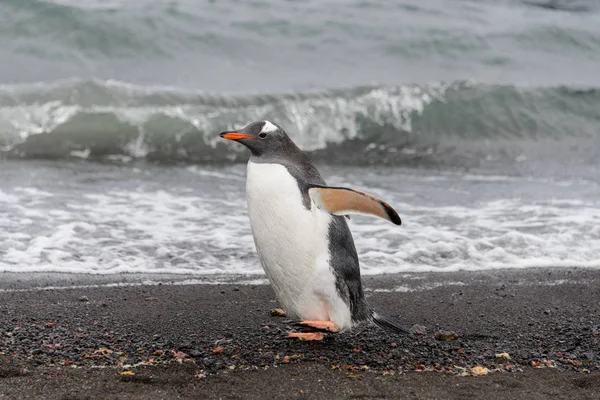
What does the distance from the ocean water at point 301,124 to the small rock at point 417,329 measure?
4.81 ft

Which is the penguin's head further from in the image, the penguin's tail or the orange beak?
the penguin's tail

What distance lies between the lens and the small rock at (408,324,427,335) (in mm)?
3643

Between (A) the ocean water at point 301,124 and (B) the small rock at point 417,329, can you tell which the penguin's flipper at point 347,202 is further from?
(A) the ocean water at point 301,124

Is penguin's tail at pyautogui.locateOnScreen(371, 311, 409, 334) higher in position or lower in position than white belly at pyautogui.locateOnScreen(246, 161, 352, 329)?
lower

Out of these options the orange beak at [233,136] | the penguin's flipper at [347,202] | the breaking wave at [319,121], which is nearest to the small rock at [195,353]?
the penguin's flipper at [347,202]

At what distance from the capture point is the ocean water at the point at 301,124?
578 centimetres

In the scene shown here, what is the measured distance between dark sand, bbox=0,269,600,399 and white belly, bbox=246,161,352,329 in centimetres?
22

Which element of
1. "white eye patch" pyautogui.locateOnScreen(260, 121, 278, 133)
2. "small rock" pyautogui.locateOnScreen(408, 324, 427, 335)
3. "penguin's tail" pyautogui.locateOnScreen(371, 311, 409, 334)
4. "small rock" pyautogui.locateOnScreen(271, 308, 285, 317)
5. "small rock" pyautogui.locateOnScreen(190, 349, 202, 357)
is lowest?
"small rock" pyautogui.locateOnScreen(271, 308, 285, 317)

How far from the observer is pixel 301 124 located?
11461 mm

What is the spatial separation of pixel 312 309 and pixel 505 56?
41.5 feet

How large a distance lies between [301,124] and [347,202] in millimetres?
8287

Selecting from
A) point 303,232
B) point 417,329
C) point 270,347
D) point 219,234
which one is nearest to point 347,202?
point 303,232

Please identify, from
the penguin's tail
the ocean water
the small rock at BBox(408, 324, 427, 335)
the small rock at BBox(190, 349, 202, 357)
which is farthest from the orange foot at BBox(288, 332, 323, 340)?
the ocean water

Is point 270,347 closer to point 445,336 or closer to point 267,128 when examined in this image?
point 445,336
